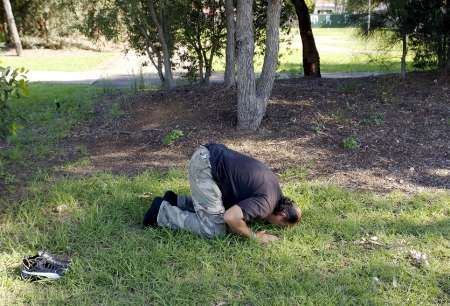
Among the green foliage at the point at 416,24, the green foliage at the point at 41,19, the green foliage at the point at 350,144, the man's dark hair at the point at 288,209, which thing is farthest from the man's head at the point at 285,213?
the green foliage at the point at 41,19

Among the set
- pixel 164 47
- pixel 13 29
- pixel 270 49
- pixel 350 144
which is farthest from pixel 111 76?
pixel 350 144

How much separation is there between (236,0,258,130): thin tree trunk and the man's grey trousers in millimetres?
2105

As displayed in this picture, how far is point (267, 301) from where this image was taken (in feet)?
9.49

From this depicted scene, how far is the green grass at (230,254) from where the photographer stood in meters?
2.96

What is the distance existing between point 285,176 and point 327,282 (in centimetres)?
171

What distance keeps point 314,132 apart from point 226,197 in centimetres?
236

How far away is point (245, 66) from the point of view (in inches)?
219

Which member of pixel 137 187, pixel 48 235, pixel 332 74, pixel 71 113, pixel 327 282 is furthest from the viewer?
pixel 332 74

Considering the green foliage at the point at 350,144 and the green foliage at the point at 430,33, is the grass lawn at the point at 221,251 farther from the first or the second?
the green foliage at the point at 430,33

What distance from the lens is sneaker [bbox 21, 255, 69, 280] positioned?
309 cm

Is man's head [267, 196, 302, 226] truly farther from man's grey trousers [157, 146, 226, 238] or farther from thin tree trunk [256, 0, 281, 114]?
thin tree trunk [256, 0, 281, 114]

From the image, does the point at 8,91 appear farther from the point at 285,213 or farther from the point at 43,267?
the point at 285,213

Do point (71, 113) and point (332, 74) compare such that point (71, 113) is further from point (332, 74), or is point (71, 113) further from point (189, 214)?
point (332, 74)

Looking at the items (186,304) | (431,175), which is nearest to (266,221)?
(186,304)
